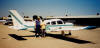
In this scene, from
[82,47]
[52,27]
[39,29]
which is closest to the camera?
[82,47]

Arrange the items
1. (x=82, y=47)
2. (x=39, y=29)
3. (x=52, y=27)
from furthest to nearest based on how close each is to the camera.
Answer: (x=52, y=27) → (x=39, y=29) → (x=82, y=47)

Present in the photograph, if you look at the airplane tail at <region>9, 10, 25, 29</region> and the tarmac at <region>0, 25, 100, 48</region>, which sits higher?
the airplane tail at <region>9, 10, 25, 29</region>

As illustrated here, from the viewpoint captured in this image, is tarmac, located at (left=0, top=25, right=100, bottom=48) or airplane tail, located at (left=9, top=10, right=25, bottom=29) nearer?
tarmac, located at (left=0, top=25, right=100, bottom=48)

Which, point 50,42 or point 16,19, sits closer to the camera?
point 50,42

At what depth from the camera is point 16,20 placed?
1386cm

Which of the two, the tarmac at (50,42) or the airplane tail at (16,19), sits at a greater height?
the airplane tail at (16,19)

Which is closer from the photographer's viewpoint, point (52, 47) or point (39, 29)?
point (52, 47)

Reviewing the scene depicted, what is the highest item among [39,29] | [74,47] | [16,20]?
[16,20]

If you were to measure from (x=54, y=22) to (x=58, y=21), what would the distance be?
56 cm

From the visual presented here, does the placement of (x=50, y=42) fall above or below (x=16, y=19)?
below

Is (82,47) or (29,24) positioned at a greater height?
(29,24)

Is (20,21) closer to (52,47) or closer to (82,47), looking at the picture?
(52,47)

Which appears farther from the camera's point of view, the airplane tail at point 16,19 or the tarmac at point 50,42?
the airplane tail at point 16,19

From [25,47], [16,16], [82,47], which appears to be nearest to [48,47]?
[25,47]
